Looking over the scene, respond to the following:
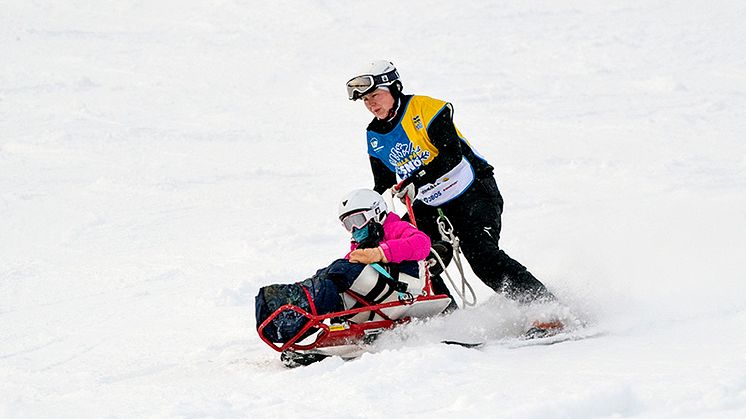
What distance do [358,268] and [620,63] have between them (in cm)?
1333

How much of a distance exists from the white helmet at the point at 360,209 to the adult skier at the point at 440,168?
35 centimetres

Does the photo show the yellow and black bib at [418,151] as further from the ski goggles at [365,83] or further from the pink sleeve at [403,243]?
the pink sleeve at [403,243]

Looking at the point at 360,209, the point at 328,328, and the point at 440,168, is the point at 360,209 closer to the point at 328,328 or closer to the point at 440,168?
the point at 440,168

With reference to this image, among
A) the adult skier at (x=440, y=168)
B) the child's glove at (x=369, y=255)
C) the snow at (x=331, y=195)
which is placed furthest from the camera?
the adult skier at (x=440, y=168)

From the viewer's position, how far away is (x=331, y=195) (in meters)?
11.4

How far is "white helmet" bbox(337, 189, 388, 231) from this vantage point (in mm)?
5758

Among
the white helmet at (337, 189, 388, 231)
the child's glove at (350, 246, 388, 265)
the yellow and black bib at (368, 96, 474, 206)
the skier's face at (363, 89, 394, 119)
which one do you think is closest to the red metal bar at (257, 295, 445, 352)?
the child's glove at (350, 246, 388, 265)

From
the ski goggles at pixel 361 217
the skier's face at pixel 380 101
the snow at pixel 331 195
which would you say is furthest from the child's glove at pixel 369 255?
the skier's face at pixel 380 101

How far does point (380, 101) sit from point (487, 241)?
1.11 meters

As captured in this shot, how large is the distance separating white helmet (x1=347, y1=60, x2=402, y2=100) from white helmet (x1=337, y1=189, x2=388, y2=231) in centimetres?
62

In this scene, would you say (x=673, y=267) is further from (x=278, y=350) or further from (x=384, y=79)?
(x=278, y=350)

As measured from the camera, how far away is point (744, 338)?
16.4ft

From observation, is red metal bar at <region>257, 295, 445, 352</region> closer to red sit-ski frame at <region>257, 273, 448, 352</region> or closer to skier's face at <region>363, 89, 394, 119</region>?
red sit-ski frame at <region>257, 273, 448, 352</region>

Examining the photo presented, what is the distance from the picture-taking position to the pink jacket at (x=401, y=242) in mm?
5652
